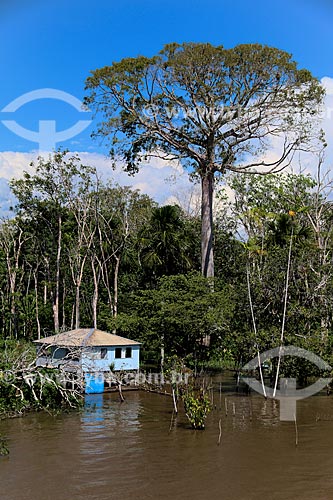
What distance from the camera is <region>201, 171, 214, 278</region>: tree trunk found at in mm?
25797

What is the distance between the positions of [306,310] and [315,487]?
344 inches

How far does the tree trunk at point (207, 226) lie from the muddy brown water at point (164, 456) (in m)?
9.37

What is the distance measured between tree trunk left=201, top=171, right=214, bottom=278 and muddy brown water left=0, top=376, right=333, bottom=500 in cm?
937

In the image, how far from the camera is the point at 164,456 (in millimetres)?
12094

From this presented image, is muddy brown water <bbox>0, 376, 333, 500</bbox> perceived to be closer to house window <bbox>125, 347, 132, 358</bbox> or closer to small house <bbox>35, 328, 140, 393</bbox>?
small house <bbox>35, 328, 140, 393</bbox>

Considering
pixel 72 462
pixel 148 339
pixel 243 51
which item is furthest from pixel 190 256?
pixel 72 462

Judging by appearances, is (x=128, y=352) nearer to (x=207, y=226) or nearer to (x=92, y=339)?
(x=92, y=339)

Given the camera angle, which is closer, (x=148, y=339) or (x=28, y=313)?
(x=148, y=339)

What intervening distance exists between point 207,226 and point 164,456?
49.3 feet

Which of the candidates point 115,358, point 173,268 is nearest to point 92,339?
point 115,358

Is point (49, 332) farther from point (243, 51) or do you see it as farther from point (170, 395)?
point (243, 51)

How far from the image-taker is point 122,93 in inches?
1005

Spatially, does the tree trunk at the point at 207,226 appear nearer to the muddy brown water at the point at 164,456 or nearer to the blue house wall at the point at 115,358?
the blue house wall at the point at 115,358

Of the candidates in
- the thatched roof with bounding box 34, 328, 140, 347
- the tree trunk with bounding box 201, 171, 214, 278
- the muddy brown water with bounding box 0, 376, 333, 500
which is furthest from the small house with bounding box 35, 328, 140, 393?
the tree trunk with bounding box 201, 171, 214, 278
